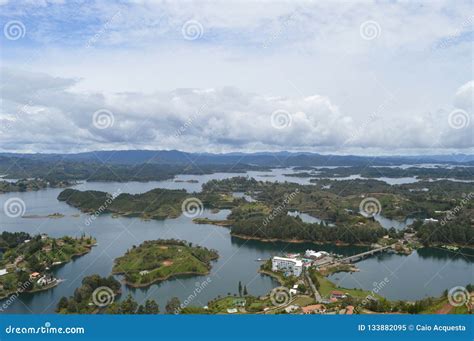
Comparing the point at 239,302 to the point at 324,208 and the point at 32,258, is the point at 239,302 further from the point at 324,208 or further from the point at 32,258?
the point at 324,208

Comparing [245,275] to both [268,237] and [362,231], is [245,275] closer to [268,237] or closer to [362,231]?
[268,237]

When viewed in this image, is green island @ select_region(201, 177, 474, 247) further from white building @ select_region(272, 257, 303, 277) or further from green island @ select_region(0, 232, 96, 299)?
green island @ select_region(0, 232, 96, 299)

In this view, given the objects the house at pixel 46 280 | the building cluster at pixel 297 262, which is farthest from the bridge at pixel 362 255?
the house at pixel 46 280

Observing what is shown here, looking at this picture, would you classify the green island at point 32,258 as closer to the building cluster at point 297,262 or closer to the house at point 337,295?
the building cluster at point 297,262

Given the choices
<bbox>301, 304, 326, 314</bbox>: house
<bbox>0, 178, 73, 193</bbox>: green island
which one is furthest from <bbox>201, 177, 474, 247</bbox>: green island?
<bbox>0, 178, 73, 193</bbox>: green island

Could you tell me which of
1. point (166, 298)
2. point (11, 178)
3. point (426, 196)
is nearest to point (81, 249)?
point (166, 298)

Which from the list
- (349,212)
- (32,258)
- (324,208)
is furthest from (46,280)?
(324,208)
